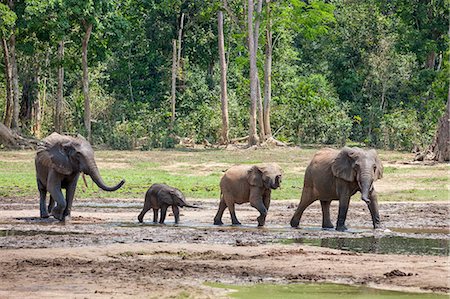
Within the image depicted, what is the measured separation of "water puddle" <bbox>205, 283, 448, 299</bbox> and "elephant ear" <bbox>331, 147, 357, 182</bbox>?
687 cm

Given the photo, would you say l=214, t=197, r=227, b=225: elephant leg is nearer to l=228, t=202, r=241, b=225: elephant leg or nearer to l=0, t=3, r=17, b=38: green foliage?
l=228, t=202, r=241, b=225: elephant leg

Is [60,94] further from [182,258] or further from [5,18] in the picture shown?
[182,258]

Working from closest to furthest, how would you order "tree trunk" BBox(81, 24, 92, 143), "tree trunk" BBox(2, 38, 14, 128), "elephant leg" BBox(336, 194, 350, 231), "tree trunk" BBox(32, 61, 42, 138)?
Result: "elephant leg" BBox(336, 194, 350, 231) < "tree trunk" BBox(2, 38, 14, 128) < "tree trunk" BBox(81, 24, 92, 143) < "tree trunk" BBox(32, 61, 42, 138)

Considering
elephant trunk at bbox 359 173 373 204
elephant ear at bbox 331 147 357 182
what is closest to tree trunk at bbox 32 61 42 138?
elephant ear at bbox 331 147 357 182

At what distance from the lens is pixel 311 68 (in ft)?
186

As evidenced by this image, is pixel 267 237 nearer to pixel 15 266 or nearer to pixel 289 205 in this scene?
pixel 15 266

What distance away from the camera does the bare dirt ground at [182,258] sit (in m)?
11.1

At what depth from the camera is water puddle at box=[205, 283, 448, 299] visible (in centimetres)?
1055

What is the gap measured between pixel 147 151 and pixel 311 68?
61.1 ft

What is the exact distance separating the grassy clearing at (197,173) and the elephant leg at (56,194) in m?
5.63

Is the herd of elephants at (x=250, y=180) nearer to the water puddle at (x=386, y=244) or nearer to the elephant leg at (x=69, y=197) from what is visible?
the elephant leg at (x=69, y=197)

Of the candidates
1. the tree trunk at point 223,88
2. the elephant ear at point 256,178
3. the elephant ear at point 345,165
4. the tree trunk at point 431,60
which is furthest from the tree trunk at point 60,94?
the elephant ear at point 345,165

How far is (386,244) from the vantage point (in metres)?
15.7

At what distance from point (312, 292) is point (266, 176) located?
8.02m
